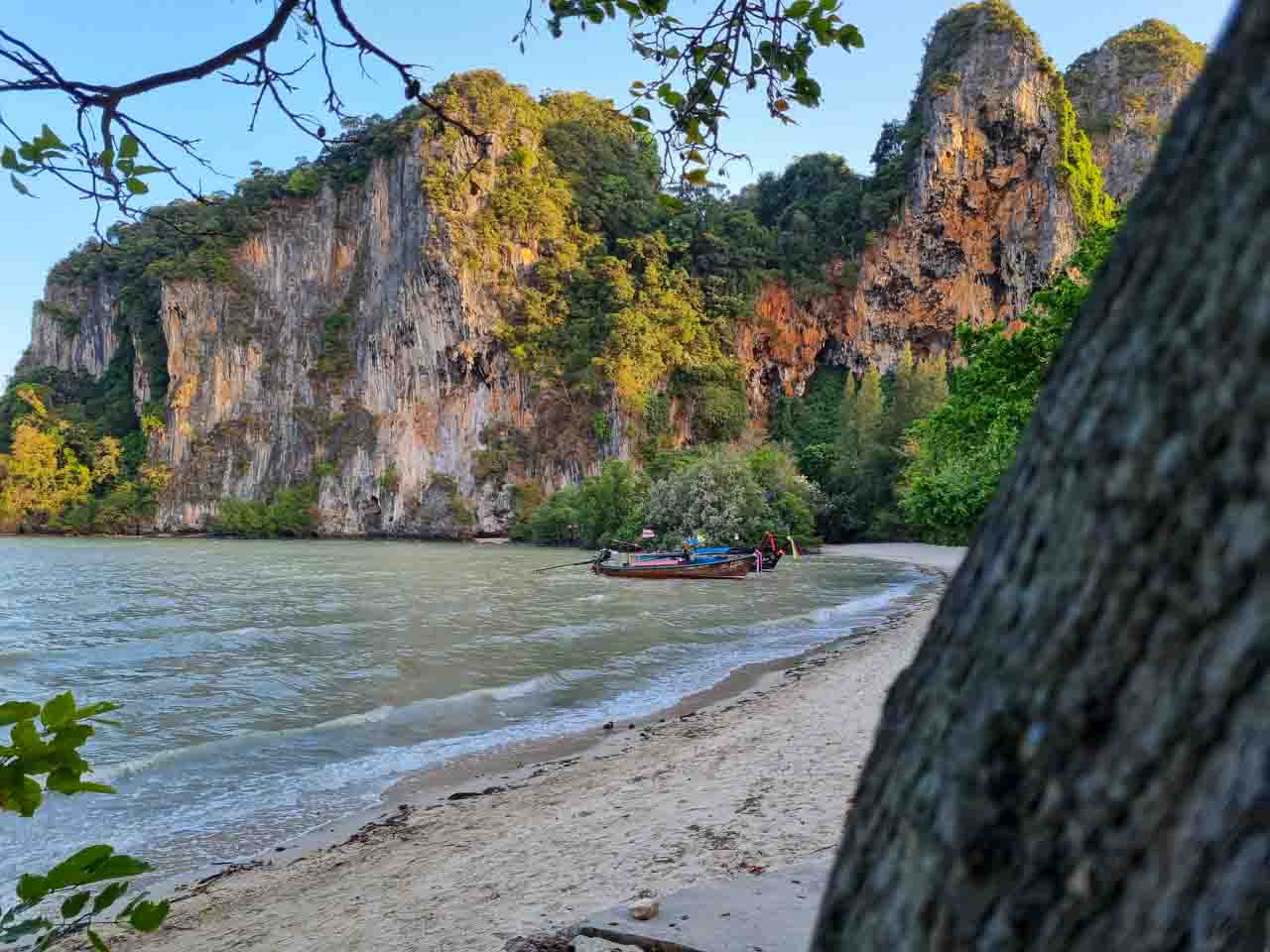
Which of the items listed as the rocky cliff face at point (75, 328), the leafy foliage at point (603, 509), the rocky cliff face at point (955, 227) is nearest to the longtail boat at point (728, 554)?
the leafy foliage at point (603, 509)

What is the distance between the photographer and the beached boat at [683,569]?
20.3 metres

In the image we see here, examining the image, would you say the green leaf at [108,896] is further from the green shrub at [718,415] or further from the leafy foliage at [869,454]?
the green shrub at [718,415]

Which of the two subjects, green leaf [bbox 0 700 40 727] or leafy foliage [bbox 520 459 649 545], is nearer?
green leaf [bbox 0 700 40 727]

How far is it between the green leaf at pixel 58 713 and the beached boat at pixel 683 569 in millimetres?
19277

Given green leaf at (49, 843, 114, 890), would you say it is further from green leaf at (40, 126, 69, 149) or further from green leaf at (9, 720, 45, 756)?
green leaf at (40, 126, 69, 149)

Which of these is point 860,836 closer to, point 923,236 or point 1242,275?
point 1242,275

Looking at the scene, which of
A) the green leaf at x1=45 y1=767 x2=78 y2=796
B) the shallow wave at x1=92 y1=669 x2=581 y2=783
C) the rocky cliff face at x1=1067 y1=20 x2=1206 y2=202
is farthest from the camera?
the rocky cliff face at x1=1067 y1=20 x2=1206 y2=202

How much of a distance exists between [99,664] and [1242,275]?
1203 centimetres

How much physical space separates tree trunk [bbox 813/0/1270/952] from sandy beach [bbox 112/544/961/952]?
9.09ft

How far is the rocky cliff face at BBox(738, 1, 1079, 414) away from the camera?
44.0 metres

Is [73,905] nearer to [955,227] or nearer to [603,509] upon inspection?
[603,509]

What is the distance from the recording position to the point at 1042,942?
1.81 feet

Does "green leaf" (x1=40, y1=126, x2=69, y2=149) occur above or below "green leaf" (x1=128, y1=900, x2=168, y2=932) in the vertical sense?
above

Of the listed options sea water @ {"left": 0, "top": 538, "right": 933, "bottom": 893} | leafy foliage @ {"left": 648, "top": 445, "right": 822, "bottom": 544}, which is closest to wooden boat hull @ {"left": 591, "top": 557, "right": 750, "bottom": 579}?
sea water @ {"left": 0, "top": 538, "right": 933, "bottom": 893}
